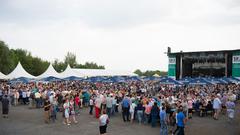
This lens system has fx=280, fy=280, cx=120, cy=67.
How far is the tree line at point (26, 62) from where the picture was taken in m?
58.2

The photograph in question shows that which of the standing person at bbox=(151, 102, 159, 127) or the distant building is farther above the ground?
the distant building

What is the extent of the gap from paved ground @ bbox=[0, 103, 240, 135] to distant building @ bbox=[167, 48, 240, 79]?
25.9 m

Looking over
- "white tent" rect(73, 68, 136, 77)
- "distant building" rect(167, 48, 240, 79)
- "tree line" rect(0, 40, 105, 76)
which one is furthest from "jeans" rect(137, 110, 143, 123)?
"tree line" rect(0, 40, 105, 76)

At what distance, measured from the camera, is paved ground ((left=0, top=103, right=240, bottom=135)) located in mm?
12320

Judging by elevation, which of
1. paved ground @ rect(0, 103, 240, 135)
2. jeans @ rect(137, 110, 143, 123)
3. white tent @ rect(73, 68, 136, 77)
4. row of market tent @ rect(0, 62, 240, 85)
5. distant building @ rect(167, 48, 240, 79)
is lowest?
paved ground @ rect(0, 103, 240, 135)

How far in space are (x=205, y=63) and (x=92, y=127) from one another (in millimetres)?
34631

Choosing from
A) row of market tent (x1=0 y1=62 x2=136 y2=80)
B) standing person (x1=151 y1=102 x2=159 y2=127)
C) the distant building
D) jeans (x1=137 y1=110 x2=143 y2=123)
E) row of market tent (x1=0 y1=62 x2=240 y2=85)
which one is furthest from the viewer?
the distant building

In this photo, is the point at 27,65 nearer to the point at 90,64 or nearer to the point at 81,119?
the point at 90,64

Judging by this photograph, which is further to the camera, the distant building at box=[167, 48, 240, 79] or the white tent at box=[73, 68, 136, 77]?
the white tent at box=[73, 68, 136, 77]

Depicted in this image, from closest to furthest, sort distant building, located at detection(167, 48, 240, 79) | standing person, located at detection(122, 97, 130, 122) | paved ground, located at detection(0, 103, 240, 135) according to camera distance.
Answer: paved ground, located at detection(0, 103, 240, 135)
standing person, located at detection(122, 97, 130, 122)
distant building, located at detection(167, 48, 240, 79)

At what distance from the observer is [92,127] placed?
44.2ft

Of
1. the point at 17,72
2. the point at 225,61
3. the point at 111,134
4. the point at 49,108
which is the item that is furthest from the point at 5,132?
the point at 225,61

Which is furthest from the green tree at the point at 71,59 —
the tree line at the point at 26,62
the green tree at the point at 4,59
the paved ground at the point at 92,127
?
the paved ground at the point at 92,127

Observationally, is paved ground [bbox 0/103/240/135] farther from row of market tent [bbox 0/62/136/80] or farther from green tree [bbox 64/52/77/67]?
green tree [bbox 64/52/77/67]
